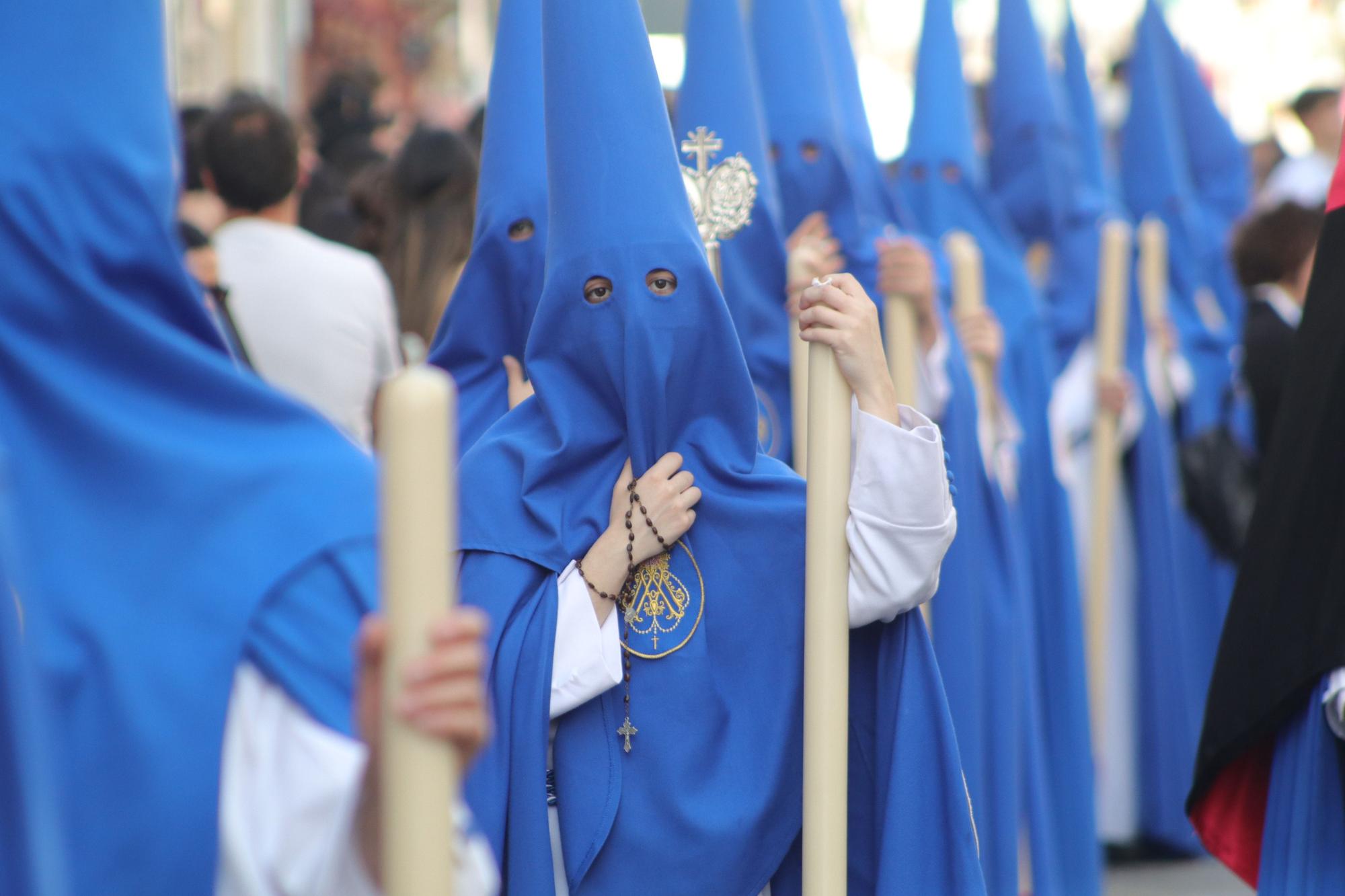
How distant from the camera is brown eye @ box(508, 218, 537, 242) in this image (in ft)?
11.2

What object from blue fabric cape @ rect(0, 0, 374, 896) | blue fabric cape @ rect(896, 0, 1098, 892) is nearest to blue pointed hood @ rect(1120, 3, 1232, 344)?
blue fabric cape @ rect(896, 0, 1098, 892)

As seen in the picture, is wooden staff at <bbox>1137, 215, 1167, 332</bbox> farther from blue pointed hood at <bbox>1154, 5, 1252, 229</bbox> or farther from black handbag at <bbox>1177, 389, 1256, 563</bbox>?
blue pointed hood at <bbox>1154, 5, 1252, 229</bbox>

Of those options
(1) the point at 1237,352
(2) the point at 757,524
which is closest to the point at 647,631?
(2) the point at 757,524

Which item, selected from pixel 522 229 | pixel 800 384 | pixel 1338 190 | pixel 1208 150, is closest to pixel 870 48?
pixel 1208 150

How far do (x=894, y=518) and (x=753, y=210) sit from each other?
1.64m

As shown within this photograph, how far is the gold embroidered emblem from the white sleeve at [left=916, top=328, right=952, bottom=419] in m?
1.94

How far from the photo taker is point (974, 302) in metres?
4.75

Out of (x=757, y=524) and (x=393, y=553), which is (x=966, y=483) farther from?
(x=393, y=553)

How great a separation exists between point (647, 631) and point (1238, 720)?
1221 millimetres

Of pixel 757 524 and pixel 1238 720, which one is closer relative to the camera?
pixel 757 524

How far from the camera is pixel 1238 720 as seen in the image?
3061 mm

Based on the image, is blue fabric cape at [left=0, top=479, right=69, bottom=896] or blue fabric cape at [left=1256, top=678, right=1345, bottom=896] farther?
blue fabric cape at [left=1256, top=678, right=1345, bottom=896]

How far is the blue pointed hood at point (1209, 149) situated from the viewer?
8664 millimetres

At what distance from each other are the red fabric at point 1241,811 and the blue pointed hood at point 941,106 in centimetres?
298
